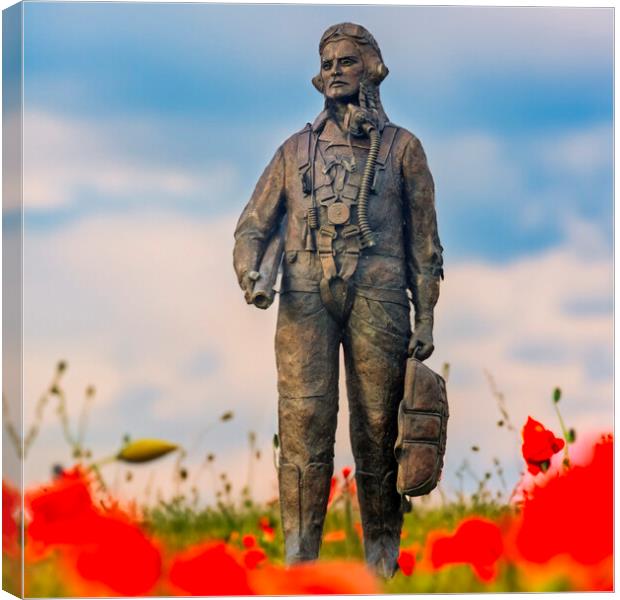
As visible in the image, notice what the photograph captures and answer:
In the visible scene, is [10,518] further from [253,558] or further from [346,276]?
[346,276]

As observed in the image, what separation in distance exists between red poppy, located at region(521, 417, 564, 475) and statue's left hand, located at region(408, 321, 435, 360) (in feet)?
2.76

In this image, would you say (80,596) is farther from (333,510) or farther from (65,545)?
(333,510)

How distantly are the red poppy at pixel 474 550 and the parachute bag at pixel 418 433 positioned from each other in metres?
0.44

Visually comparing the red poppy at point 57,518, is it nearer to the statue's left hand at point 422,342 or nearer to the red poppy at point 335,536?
the red poppy at point 335,536

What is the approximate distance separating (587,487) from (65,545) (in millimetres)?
3001

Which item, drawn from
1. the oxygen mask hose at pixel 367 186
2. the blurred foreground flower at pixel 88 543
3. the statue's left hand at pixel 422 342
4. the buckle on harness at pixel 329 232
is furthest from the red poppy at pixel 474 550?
the buckle on harness at pixel 329 232

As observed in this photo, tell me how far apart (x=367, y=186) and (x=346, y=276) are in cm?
52

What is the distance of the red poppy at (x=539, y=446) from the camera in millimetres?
13547

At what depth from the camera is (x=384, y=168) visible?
43.4 feet

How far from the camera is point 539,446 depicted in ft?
44.4

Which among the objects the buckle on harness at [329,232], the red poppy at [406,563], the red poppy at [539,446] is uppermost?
the buckle on harness at [329,232]

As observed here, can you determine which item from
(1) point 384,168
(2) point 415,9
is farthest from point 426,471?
(2) point 415,9

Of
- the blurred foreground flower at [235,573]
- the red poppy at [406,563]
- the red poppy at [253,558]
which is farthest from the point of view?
the red poppy at [253,558]

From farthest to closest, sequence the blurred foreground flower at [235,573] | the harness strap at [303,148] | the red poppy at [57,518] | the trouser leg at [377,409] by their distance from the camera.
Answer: the harness strap at [303,148] < the trouser leg at [377,409] < the red poppy at [57,518] < the blurred foreground flower at [235,573]
